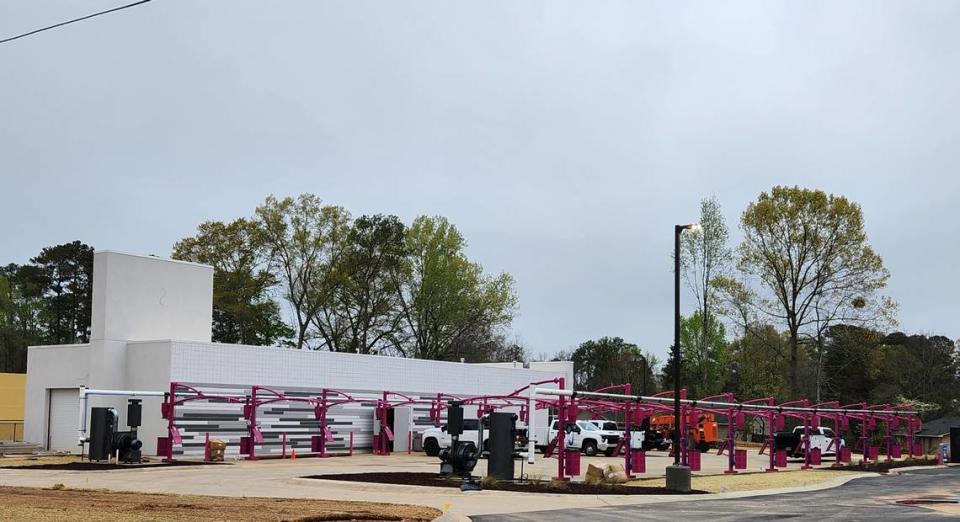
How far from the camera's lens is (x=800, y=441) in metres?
49.2

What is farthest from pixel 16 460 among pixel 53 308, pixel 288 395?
pixel 53 308

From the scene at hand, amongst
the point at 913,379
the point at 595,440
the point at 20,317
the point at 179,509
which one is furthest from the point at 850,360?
the point at 20,317

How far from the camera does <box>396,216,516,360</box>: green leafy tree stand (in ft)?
235

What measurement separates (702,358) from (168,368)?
42.4m

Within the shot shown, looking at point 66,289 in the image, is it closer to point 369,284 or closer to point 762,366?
point 369,284

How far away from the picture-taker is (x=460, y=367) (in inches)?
2055

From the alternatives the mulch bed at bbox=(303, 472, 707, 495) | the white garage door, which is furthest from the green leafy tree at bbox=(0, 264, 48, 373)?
the mulch bed at bbox=(303, 472, 707, 495)

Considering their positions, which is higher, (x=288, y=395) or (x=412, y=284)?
(x=412, y=284)

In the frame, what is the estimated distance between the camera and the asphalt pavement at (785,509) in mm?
18203

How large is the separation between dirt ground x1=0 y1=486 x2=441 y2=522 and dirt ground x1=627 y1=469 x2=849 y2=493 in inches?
459

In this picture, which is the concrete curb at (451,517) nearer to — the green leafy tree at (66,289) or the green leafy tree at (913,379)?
the green leafy tree at (913,379)

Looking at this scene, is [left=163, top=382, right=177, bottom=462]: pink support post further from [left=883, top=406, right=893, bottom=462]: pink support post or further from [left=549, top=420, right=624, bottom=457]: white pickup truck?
[left=883, top=406, right=893, bottom=462]: pink support post

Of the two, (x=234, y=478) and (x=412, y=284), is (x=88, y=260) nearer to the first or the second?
(x=412, y=284)

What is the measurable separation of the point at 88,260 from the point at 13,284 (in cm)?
737
